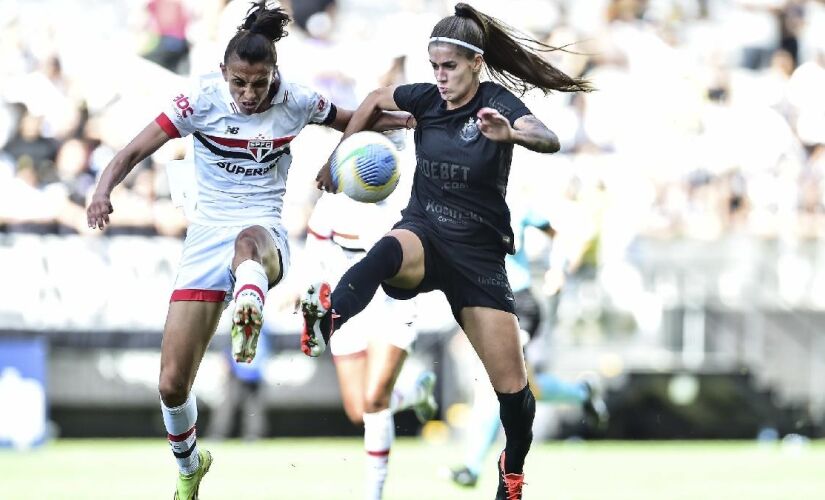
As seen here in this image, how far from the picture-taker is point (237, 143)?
750cm

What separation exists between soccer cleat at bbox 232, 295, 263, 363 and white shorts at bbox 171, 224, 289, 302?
0.63 meters

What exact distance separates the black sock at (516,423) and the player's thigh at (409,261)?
0.74 m

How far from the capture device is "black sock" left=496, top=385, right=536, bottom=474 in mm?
7340

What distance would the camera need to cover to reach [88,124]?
15.6 meters

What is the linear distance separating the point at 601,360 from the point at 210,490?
6873 mm

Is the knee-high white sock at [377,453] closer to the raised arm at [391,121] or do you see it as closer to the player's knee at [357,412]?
the player's knee at [357,412]

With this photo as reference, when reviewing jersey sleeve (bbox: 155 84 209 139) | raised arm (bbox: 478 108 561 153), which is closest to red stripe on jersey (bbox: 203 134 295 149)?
jersey sleeve (bbox: 155 84 209 139)

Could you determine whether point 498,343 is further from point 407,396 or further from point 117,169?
point 407,396

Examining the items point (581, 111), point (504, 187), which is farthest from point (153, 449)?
point (504, 187)

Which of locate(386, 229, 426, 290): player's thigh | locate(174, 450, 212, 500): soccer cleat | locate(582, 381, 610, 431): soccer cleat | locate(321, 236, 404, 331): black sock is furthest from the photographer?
locate(582, 381, 610, 431): soccer cleat

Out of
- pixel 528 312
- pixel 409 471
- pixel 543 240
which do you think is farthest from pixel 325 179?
pixel 543 240

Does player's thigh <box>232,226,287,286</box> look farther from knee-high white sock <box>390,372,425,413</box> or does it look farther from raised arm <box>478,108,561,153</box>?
knee-high white sock <box>390,372,425,413</box>

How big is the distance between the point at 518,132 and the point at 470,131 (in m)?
0.50

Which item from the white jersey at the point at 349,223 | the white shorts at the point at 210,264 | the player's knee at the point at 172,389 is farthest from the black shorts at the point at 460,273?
the white jersey at the point at 349,223
